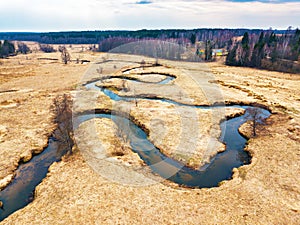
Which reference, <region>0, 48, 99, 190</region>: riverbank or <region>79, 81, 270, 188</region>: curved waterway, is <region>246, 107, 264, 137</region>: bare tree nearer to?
<region>79, 81, 270, 188</region>: curved waterway

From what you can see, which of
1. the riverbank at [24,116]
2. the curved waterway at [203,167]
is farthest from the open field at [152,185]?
the curved waterway at [203,167]

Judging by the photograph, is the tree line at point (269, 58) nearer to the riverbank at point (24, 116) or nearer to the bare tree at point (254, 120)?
the bare tree at point (254, 120)

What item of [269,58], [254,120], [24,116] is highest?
[269,58]

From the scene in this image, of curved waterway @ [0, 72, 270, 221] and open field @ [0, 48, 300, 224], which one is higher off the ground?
open field @ [0, 48, 300, 224]

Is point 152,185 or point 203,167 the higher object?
point 152,185

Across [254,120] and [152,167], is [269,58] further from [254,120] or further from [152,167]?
[152,167]

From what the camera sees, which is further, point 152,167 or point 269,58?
point 269,58

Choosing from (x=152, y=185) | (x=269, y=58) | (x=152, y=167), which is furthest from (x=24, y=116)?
(x=269, y=58)

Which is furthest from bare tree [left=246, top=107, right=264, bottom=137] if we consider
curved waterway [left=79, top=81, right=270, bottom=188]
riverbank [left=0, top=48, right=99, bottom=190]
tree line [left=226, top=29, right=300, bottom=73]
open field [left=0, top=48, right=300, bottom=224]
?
tree line [left=226, top=29, right=300, bottom=73]

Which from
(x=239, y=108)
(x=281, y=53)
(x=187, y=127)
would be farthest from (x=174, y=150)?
(x=281, y=53)
